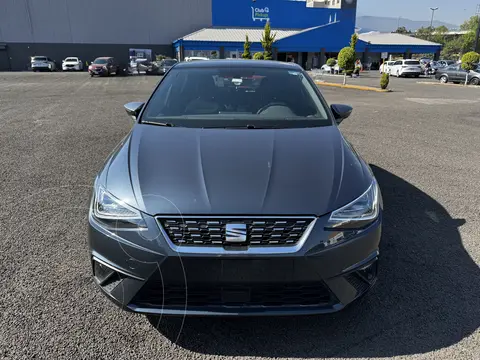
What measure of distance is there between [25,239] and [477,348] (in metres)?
3.56

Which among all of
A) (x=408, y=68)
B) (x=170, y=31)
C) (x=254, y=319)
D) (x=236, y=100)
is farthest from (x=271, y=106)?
(x=170, y=31)

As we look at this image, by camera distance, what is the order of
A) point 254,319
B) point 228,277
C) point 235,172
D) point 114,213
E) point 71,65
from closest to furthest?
point 228,277
point 114,213
point 235,172
point 254,319
point 71,65

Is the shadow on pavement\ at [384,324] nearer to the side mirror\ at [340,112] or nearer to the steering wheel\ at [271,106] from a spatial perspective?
the side mirror\ at [340,112]

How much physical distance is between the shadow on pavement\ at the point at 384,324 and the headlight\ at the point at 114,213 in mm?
736

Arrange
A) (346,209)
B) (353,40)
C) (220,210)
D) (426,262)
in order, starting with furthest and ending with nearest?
(353,40), (426,262), (346,209), (220,210)

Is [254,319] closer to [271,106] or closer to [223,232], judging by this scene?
[223,232]

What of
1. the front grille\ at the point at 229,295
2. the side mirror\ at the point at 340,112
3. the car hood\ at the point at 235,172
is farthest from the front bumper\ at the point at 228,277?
the side mirror\ at the point at 340,112

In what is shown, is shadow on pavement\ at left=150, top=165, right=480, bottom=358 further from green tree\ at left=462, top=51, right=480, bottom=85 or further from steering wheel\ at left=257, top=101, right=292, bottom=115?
green tree\ at left=462, top=51, right=480, bottom=85

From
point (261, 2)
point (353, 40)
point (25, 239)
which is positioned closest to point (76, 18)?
point (261, 2)

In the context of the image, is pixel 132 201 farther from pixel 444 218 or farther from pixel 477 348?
pixel 444 218

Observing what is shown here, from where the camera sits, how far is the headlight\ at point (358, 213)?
2126 mm

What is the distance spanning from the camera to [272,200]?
2.12 meters

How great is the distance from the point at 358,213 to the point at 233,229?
77 cm

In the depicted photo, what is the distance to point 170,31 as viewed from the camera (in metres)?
52.6
